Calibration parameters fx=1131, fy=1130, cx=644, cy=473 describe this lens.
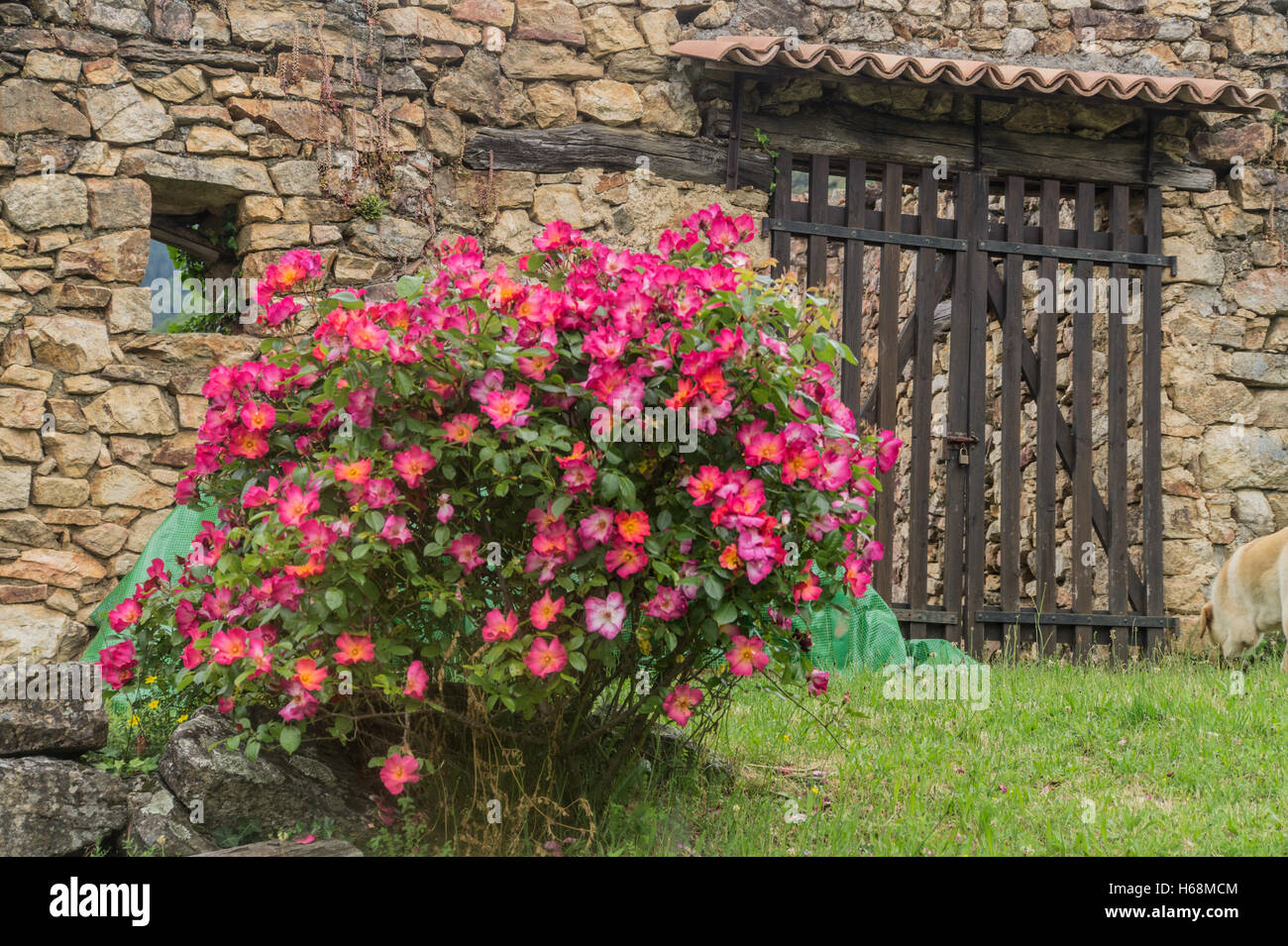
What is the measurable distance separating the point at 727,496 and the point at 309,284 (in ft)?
4.39

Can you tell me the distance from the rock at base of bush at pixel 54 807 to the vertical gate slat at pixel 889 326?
4.10 meters

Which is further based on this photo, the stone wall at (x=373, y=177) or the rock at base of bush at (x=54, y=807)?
the stone wall at (x=373, y=177)

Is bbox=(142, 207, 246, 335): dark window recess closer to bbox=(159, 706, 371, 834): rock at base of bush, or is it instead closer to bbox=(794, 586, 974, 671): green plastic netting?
bbox=(159, 706, 371, 834): rock at base of bush

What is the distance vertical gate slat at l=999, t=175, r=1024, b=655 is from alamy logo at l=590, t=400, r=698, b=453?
4.01m

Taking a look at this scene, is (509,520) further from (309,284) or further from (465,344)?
(309,284)

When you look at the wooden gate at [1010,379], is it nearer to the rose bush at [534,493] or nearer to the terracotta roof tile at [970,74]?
the terracotta roof tile at [970,74]

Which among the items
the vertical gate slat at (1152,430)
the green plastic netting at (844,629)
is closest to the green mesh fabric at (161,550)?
the green plastic netting at (844,629)

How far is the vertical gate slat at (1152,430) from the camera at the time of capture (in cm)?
627

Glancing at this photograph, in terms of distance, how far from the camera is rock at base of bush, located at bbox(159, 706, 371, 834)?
277 centimetres

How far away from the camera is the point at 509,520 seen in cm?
275

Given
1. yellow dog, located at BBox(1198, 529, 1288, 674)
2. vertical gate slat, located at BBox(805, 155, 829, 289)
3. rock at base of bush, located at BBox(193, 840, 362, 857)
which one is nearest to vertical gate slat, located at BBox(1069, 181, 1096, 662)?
yellow dog, located at BBox(1198, 529, 1288, 674)

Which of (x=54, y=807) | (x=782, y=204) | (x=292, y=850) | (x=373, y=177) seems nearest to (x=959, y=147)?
(x=782, y=204)
